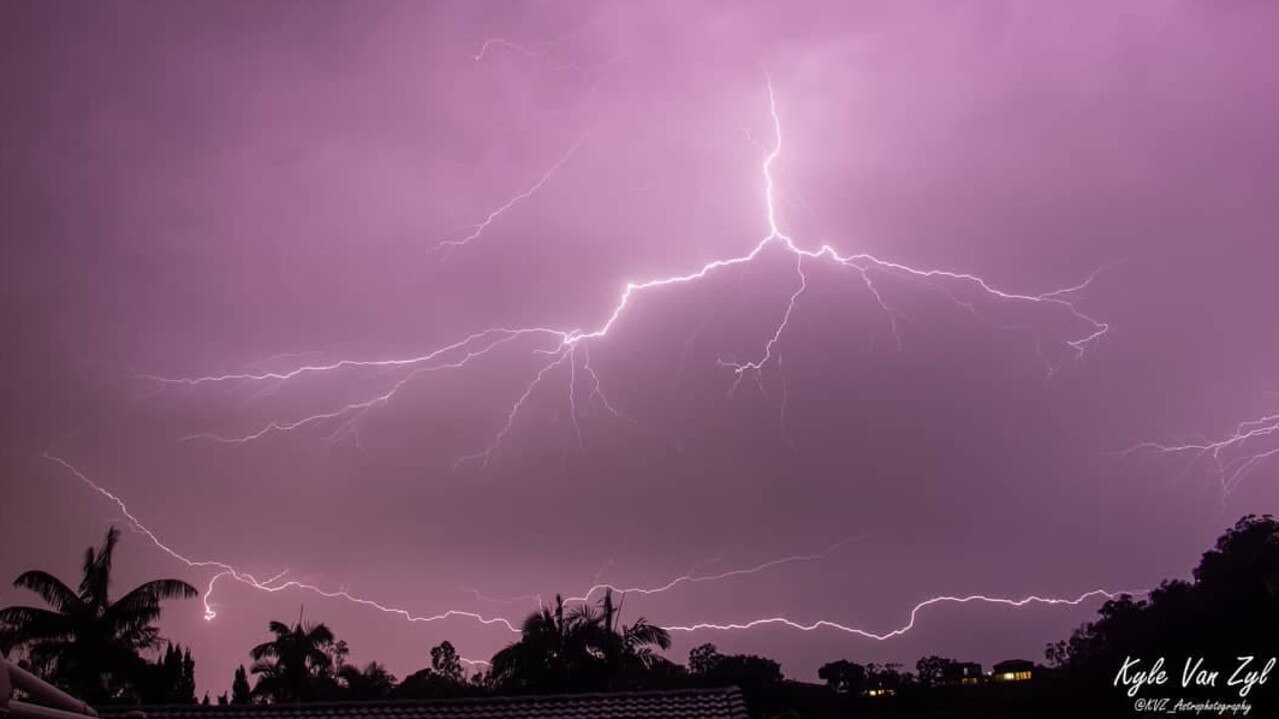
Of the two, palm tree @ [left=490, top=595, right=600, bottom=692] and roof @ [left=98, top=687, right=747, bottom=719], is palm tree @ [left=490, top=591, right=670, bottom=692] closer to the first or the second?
palm tree @ [left=490, top=595, right=600, bottom=692]

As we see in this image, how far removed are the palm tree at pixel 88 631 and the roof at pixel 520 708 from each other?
410 inches

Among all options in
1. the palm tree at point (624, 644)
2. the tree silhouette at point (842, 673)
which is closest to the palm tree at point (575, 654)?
the palm tree at point (624, 644)

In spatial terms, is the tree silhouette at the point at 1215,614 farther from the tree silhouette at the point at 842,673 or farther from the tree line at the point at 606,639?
the tree silhouette at the point at 842,673

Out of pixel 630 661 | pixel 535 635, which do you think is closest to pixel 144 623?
pixel 535 635

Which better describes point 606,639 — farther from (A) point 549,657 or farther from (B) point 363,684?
(B) point 363,684

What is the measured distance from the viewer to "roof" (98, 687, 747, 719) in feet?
35.9

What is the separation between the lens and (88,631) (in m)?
20.7

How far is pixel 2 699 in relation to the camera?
2.68 meters

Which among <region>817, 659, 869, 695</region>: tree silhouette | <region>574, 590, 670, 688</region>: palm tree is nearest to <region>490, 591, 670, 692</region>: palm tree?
<region>574, 590, 670, 688</region>: palm tree

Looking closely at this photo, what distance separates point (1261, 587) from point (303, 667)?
25074 millimetres

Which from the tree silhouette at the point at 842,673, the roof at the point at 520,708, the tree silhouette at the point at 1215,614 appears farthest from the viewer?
the tree silhouette at the point at 842,673

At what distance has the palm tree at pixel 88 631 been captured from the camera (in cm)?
2025
